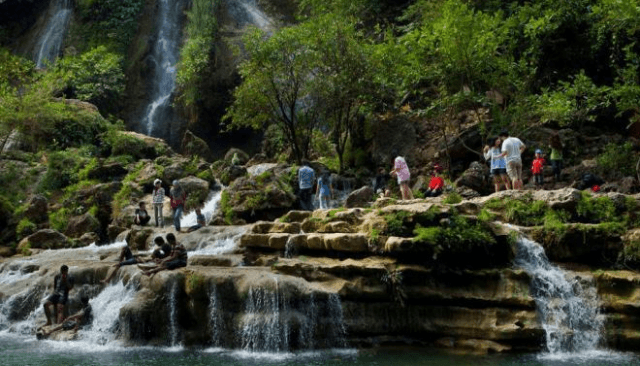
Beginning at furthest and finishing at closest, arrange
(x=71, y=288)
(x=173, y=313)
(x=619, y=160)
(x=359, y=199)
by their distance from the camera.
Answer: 1. (x=359, y=199)
2. (x=619, y=160)
3. (x=71, y=288)
4. (x=173, y=313)

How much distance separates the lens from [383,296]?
12250 mm

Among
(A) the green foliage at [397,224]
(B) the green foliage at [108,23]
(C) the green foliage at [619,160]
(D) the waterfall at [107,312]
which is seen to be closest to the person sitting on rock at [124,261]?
(D) the waterfall at [107,312]

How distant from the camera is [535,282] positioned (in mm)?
12164

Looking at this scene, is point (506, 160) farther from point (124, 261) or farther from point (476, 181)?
point (124, 261)

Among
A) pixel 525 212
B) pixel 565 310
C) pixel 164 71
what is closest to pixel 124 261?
pixel 525 212

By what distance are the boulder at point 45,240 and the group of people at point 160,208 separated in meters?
2.64

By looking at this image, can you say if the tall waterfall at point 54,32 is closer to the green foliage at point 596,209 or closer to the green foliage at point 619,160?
the green foliage at point 619,160

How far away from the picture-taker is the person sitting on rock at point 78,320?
1341 cm

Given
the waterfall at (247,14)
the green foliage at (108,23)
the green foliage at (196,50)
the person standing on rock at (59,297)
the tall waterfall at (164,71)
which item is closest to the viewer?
the person standing on rock at (59,297)

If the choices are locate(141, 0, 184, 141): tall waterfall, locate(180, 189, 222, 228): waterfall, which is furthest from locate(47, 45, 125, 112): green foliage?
locate(180, 189, 222, 228): waterfall

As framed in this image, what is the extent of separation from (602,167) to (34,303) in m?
18.2

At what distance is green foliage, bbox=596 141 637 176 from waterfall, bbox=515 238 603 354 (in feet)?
29.5

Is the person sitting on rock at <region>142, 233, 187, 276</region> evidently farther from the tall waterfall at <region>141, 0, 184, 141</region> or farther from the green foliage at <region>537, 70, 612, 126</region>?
the tall waterfall at <region>141, 0, 184, 141</region>

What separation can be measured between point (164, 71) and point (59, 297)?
25831mm
